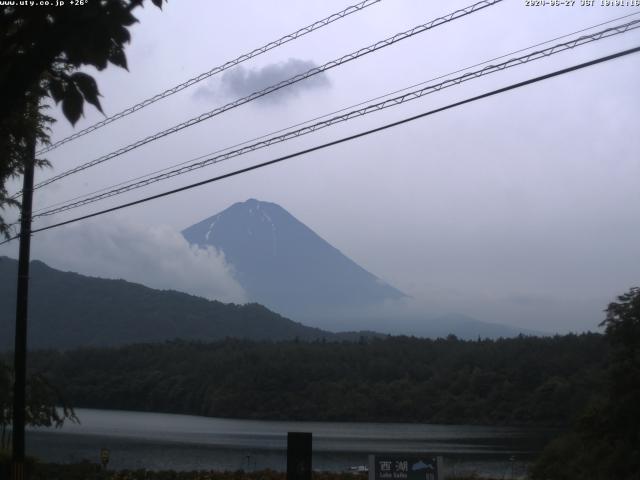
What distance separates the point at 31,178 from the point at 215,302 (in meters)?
163

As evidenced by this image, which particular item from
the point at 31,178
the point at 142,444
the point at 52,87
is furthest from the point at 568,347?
the point at 52,87

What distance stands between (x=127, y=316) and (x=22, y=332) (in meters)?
146

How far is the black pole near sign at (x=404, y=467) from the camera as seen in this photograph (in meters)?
13.0

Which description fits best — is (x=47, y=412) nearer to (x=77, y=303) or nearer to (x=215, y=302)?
(x=77, y=303)

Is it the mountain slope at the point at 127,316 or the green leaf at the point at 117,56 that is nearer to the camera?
the green leaf at the point at 117,56

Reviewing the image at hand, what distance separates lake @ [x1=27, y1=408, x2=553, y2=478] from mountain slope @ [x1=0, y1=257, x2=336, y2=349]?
7092 centimetres

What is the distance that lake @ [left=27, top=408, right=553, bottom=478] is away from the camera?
35.8 metres

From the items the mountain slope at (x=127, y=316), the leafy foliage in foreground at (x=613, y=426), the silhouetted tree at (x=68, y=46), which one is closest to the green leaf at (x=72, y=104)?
the silhouetted tree at (x=68, y=46)

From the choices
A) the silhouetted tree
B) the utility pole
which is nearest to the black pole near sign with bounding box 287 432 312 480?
the utility pole

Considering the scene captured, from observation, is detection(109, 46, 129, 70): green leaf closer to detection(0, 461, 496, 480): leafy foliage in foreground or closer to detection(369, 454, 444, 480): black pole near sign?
detection(369, 454, 444, 480): black pole near sign

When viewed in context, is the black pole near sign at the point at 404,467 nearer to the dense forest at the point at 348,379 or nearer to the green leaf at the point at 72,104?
the green leaf at the point at 72,104

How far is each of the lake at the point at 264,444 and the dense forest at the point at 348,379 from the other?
216 cm

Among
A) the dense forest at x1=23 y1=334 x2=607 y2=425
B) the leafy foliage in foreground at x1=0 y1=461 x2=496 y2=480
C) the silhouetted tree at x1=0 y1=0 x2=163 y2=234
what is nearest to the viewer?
the silhouetted tree at x1=0 y1=0 x2=163 y2=234

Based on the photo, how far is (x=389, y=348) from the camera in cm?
8400
